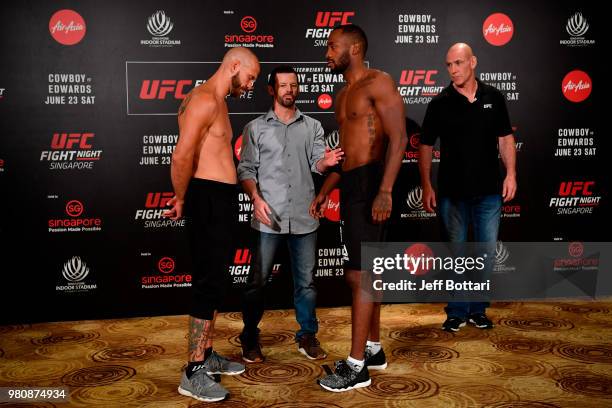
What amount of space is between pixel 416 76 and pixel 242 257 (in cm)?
190

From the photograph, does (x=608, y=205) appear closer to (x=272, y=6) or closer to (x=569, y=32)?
(x=569, y=32)

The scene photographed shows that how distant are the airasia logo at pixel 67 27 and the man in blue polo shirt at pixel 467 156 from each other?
2.46 metres

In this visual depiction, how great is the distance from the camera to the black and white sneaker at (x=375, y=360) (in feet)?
11.3

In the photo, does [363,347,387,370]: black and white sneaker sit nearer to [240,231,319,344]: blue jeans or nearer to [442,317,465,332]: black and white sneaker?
[240,231,319,344]: blue jeans

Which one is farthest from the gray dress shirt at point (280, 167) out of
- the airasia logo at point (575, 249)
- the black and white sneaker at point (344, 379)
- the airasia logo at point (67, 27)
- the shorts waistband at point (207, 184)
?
the airasia logo at point (575, 249)

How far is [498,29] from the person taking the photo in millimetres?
4812

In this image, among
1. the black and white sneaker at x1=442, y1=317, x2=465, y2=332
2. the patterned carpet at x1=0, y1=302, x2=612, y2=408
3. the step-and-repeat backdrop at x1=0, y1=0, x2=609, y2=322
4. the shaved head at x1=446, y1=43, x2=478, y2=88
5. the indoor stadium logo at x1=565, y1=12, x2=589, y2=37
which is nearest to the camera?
the patterned carpet at x1=0, y1=302, x2=612, y2=408

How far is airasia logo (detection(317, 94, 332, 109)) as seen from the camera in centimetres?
460

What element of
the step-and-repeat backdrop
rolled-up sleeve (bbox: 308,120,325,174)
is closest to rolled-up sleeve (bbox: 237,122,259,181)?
rolled-up sleeve (bbox: 308,120,325,174)

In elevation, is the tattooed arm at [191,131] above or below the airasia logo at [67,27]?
below

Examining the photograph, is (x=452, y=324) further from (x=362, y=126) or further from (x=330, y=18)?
(x=330, y=18)

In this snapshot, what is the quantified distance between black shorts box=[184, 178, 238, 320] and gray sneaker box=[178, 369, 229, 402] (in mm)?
295

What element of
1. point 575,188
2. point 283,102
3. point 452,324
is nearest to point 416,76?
point 283,102

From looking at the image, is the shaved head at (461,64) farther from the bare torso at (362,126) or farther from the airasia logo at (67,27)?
the airasia logo at (67,27)
